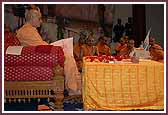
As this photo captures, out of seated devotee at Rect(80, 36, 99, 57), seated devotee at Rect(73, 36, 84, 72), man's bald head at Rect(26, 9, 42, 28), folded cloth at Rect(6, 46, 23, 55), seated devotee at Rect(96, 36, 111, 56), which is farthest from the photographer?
seated devotee at Rect(96, 36, 111, 56)

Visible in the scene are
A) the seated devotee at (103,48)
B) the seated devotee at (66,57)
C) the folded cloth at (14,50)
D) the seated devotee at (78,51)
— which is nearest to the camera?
the folded cloth at (14,50)

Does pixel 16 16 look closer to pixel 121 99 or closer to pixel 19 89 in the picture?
pixel 19 89

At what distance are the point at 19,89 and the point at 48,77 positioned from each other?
0.84ft

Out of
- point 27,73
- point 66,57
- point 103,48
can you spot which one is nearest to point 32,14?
point 66,57

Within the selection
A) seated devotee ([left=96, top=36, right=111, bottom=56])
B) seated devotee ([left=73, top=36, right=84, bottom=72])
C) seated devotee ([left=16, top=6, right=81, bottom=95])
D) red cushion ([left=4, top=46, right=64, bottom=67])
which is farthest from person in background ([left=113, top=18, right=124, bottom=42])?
red cushion ([left=4, top=46, right=64, bottom=67])

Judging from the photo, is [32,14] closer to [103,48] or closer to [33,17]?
[33,17]

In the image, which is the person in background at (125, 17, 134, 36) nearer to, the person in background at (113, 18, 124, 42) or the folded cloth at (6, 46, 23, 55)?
the person in background at (113, 18, 124, 42)

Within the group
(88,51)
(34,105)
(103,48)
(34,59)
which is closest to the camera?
(34,59)

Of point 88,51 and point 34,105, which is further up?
point 88,51

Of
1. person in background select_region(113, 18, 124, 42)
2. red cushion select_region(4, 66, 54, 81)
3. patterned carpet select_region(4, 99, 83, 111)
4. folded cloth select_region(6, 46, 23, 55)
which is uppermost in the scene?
person in background select_region(113, 18, 124, 42)

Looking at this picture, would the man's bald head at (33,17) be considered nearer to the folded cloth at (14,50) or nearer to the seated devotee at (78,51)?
the folded cloth at (14,50)

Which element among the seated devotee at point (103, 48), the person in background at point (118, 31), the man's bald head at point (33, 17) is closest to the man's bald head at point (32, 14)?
the man's bald head at point (33, 17)

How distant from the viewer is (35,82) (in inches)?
96.3

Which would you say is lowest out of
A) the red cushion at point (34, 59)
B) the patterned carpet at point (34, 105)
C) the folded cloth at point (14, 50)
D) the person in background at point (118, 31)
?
the patterned carpet at point (34, 105)
